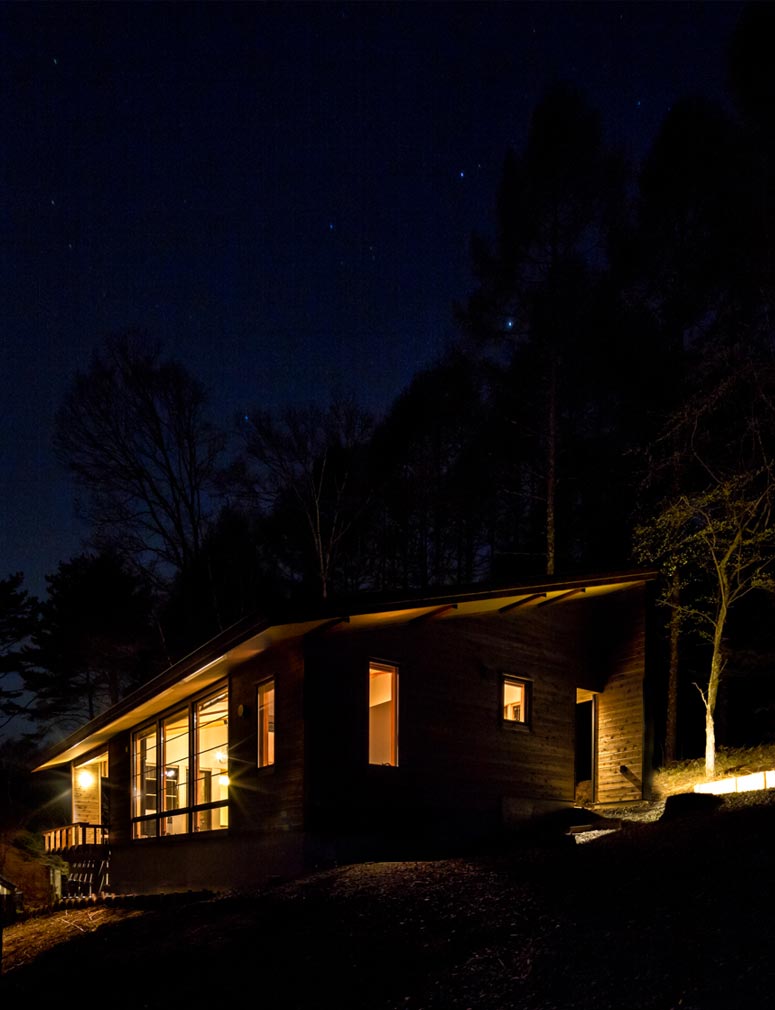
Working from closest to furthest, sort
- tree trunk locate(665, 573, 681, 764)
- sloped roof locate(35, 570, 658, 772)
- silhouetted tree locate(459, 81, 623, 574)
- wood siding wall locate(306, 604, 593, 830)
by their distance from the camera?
1. sloped roof locate(35, 570, 658, 772)
2. wood siding wall locate(306, 604, 593, 830)
3. tree trunk locate(665, 573, 681, 764)
4. silhouetted tree locate(459, 81, 623, 574)

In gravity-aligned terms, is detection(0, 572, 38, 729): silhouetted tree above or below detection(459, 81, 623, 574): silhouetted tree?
below

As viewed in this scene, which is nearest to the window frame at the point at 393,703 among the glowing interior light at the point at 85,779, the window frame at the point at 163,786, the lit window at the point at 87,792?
the window frame at the point at 163,786

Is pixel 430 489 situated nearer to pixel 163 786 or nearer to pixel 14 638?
pixel 163 786

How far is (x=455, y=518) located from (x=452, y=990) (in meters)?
21.6

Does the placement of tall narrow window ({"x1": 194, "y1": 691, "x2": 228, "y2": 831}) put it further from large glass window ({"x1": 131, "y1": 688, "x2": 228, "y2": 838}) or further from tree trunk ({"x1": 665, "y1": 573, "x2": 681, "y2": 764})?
tree trunk ({"x1": 665, "y1": 573, "x2": 681, "y2": 764})

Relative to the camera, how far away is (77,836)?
1883 cm

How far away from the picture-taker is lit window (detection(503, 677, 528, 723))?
1456 centimetres

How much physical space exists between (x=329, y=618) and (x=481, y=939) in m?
4.80

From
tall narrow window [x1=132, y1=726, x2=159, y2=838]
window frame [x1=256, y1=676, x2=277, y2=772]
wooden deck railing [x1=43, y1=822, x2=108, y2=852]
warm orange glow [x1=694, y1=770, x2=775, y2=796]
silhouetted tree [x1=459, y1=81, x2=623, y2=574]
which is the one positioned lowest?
wooden deck railing [x1=43, y1=822, x2=108, y2=852]

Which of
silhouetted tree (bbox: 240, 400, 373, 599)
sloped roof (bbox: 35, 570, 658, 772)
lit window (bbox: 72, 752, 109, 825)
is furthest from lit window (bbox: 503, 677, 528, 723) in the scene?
lit window (bbox: 72, 752, 109, 825)

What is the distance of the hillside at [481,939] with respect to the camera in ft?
18.3

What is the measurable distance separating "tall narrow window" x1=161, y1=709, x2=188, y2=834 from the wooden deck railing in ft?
4.96

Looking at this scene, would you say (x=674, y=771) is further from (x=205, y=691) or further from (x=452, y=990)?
(x=452, y=990)

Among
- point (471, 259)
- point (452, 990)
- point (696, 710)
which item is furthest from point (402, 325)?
point (452, 990)
